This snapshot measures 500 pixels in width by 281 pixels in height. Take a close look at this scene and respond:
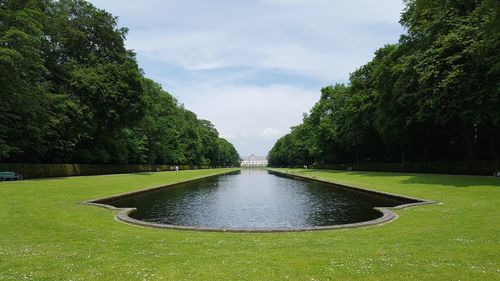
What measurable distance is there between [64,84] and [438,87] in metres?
35.6

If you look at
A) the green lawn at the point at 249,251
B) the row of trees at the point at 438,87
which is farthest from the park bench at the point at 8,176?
the row of trees at the point at 438,87

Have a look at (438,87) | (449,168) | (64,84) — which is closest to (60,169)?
(64,84)

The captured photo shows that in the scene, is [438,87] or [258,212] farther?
[438,87]

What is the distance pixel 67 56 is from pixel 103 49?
4.68 metres

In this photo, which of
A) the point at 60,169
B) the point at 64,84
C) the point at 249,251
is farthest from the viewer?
the point at 64,84

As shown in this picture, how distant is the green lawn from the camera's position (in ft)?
21.2

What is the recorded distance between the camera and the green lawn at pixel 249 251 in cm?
645

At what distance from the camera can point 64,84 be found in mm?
42750

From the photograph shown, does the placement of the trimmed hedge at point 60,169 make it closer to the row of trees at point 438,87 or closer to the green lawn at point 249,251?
the green lawn at point 249,251

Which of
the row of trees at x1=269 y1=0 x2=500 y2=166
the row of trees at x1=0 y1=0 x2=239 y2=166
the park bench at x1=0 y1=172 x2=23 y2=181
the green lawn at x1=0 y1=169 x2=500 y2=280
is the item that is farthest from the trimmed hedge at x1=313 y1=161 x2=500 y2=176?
the park bench at x1=0 y1=172 x2=23 y2=181

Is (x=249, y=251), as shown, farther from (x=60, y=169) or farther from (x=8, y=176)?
(x=60, y=169)

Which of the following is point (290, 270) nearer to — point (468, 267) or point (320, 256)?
point (320, 256)

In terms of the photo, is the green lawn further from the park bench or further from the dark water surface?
the park bench

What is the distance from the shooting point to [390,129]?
148 ft
